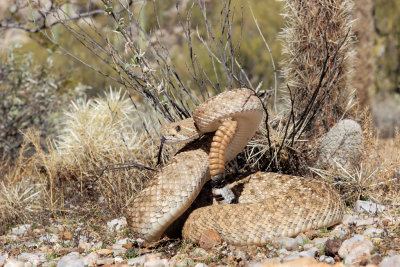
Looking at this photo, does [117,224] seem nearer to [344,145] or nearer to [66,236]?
[66,236]

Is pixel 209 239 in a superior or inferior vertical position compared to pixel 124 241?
superior

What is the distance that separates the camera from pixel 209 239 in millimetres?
3646

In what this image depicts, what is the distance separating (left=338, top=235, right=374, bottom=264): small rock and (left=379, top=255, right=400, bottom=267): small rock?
15 centimetres

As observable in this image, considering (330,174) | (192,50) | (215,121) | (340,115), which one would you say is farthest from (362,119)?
(215,121)

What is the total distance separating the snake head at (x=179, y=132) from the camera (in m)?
4.10

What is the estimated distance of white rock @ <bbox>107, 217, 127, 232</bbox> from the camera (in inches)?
183

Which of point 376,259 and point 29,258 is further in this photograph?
point 29,258

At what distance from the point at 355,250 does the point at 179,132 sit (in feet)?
5.87

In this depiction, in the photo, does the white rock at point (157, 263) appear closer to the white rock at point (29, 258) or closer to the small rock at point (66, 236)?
the white rock at point (29, 258)

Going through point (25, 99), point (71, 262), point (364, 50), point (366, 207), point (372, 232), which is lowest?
point (366, 207)

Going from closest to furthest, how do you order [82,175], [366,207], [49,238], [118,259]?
[118,259], [366,207], [49,238], [82,175]

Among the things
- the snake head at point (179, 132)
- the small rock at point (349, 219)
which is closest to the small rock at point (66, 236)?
the snake head at point (179, 132)

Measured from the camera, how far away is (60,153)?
6.05 metres

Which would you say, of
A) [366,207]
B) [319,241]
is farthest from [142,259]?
[366,207]
